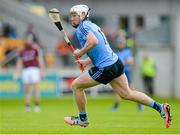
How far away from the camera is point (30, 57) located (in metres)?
27.5

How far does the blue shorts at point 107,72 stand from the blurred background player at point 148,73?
2201cm

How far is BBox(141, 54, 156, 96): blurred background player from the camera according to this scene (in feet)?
128

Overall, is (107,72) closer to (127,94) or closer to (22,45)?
(127,94)

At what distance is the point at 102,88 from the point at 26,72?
10.2 metres

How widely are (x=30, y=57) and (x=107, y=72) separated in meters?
10.7

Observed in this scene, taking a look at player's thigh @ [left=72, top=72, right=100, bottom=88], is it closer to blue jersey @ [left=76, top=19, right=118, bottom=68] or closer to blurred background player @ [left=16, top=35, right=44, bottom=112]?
blue jersey @ [left=76, top=19, right=118, bottom=68]

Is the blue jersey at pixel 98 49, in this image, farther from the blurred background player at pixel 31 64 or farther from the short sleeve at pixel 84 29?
the blurred background player at pixel 31 64

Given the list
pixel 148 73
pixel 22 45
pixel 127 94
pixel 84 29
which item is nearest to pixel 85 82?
pixel 127 94

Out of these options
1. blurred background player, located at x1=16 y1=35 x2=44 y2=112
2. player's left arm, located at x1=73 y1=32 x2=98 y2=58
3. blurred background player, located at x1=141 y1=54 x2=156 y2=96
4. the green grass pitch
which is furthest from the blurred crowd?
player's left arm, located at x1=73 y1=32 x2=98 y2=58

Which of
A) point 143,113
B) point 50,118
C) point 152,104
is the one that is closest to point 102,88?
point 143,113

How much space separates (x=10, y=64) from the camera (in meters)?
38.5

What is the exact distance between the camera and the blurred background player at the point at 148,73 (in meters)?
39.1

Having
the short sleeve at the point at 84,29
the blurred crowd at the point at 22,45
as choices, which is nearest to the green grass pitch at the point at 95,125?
the short sleeve at the point at 84,29

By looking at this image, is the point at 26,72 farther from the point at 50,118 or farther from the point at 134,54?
the point at 134,54
